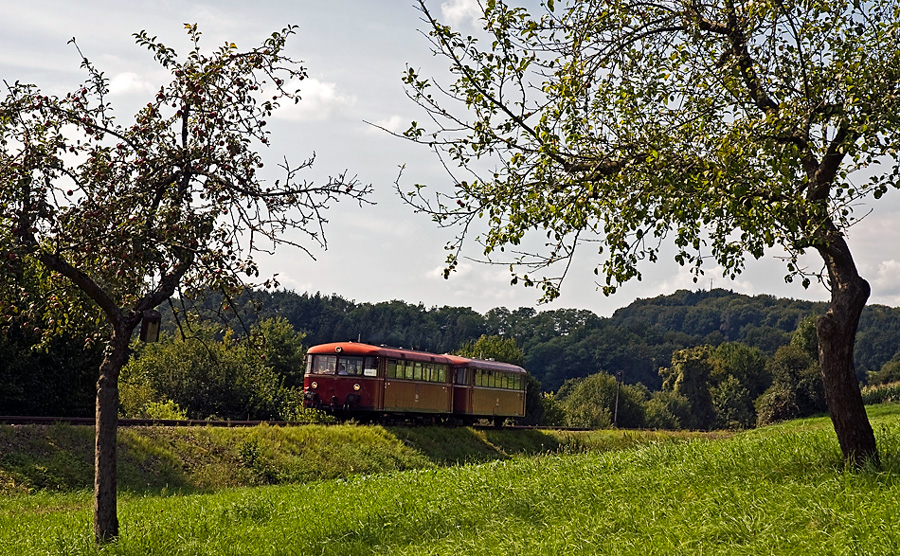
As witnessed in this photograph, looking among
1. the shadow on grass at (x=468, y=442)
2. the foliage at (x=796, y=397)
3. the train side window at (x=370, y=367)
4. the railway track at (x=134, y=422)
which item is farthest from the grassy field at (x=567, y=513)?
the foliage at (x=796, y=397)

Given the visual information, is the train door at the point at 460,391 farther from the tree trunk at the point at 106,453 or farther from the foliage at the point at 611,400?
the foliage at the point at 611,400

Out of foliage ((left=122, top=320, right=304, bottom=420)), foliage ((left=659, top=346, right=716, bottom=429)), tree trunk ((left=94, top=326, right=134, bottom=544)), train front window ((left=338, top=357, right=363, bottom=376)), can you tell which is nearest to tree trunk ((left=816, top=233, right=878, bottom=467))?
tree trunk ((left=94, top=326, right=134, bottom=544))

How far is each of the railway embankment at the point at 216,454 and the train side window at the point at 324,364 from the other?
10.7 feet

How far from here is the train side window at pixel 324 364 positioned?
3275 centimetres

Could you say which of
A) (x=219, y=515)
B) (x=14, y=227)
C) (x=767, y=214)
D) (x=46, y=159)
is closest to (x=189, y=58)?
(x=46, y=159)

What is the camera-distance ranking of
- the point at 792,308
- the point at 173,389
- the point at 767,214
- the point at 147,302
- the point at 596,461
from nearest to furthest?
1. the point at 767,214
2. the point at 147,302
3. the point at 596,461
4. the point at 173,389
5. the point at 792,308

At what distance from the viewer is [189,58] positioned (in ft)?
36.2

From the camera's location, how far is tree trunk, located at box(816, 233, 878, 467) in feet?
32.6

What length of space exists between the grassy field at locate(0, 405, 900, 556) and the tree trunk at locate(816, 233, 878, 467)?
0.39m

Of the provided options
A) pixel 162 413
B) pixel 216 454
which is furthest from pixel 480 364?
pixel 216 454

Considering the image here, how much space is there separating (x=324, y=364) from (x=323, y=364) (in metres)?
0.05

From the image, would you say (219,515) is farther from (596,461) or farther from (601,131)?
(601,131)

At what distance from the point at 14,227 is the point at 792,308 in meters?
164

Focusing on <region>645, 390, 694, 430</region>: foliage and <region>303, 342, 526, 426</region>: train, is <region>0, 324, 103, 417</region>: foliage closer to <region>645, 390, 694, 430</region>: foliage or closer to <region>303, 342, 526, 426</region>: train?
<region>303, 342, 526, 426</region>: train
